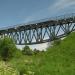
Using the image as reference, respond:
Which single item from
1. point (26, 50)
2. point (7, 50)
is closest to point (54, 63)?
point (7, 50)

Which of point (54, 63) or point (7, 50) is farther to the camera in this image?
point (7, 50)

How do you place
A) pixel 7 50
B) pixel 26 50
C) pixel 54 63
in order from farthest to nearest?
pixel 26 50 < pixel 7 50 < pixel 54 63

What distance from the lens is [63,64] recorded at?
36531 mm

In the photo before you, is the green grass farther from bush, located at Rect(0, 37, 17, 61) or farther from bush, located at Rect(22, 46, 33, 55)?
bush, located at Rect(22, 46, 33, 55)

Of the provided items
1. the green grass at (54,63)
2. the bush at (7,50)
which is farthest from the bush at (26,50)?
the green grass at (54,63)

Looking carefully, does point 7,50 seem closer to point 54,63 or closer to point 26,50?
point 54,63

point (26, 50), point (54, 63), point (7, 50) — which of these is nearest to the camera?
point (54, 63)

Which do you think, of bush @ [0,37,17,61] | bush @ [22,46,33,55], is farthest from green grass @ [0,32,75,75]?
bush @ [22,46,33,55]

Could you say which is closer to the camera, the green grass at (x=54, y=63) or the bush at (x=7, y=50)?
the green grass at (x=54, y=63)

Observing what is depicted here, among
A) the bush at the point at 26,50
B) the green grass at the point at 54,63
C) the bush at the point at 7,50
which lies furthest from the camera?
the bush at the point at 26,50

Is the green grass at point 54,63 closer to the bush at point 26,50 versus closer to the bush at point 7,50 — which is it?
the bush at point 7,50

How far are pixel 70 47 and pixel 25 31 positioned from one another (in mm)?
41016

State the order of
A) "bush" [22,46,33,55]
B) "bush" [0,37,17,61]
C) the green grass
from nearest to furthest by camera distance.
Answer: the green grass < "bush" [0,37,17,61] < "bush" [22,46,33,55]

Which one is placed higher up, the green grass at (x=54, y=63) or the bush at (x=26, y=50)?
the green grass at (x=54, y=63)
